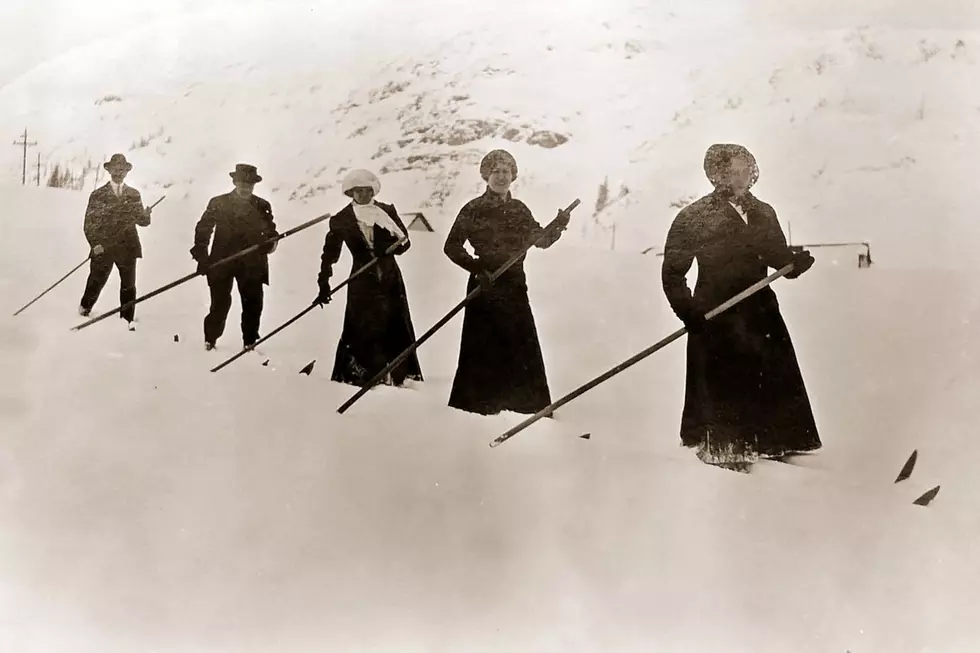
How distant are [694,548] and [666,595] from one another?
5.1 inches

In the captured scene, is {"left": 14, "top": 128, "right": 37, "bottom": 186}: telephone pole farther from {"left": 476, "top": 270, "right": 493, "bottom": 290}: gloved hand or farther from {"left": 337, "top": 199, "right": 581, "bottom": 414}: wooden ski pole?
{"left": 476, "top": 270, "right": 493, "bottom": 290}: gloved hand

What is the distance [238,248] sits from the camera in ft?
6.98

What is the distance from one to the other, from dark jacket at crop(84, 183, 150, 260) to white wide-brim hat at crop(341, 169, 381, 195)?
25.3 inches

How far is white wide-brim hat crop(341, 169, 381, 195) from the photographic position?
2.02 meters

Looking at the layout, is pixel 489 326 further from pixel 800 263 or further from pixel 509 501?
pixel 800 263

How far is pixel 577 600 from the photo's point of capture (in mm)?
1712

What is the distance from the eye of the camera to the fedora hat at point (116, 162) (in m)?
2.14

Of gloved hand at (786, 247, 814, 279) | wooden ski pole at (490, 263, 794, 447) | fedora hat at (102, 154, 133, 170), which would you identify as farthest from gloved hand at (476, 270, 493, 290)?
fedora hat at (102, 154, 133, 170)

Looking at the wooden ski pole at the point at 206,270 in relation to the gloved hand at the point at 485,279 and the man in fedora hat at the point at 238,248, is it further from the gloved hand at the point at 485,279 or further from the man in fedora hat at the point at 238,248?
the gloved hand at the point at 485,279

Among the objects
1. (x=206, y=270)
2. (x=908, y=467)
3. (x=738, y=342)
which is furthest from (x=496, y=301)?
(x=908, y=467)

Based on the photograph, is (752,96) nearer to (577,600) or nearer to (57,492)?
(577,600)

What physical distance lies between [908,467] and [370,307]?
144 cm

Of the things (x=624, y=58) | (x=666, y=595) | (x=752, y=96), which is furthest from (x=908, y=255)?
(x=666, y=595)

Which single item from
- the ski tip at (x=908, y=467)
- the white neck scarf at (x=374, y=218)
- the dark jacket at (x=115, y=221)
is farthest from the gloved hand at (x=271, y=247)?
the ski tip at (x=908, y=467)
